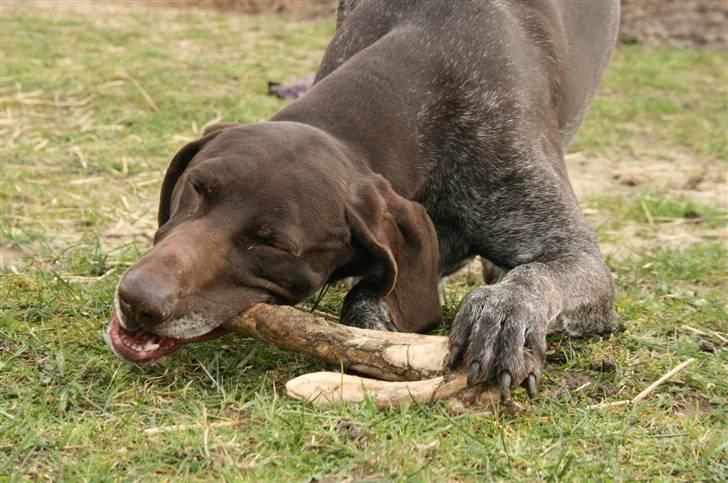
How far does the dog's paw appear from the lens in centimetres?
369

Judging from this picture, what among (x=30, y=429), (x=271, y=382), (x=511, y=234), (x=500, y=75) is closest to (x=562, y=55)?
(x=500, y=75)

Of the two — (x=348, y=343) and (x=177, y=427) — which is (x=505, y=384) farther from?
(x=177, y=427)

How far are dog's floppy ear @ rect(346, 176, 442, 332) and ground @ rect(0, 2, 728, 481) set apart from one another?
0.39 meters

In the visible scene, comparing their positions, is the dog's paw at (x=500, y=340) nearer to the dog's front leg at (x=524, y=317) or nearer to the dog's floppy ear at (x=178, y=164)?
the dog's front leg at (x=524, y=317)

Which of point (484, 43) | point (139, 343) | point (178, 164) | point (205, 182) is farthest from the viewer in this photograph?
point (484, 43)

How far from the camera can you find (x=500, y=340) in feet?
12.4

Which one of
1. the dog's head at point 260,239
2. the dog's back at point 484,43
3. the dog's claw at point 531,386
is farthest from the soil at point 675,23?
the dog's claw at point 531,386

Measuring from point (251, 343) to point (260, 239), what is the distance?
0.54 meters

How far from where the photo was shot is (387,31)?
5.18m

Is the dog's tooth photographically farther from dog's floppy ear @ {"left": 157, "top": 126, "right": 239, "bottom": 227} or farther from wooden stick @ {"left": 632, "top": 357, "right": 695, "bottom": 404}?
wooden stick @ {"left": 632, "top": 357, "right": 695, "bottom": 404}

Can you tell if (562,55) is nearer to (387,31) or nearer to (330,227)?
(387,31)

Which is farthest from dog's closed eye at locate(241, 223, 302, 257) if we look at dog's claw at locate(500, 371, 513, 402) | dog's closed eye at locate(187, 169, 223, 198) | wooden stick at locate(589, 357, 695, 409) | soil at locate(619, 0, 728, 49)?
soil at locate(619, 0, 728, 49)

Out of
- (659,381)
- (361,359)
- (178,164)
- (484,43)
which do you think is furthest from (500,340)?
(484,43)

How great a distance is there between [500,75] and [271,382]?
1.96m
